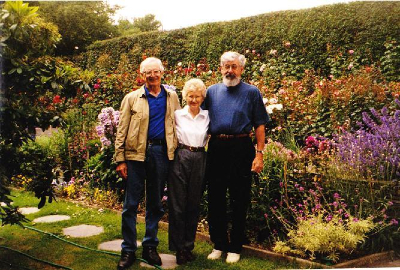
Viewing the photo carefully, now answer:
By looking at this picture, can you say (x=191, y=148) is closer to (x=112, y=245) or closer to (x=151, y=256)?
(x=151, y=256)

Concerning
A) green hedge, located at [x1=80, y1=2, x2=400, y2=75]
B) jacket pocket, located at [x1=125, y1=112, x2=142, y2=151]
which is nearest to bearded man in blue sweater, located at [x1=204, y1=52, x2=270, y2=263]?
jacket pocket, located at [x1=125, y1=112, x2=142, y2=151]

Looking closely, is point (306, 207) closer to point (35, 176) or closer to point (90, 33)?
point (35, 176)

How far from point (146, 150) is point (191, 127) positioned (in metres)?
0.45

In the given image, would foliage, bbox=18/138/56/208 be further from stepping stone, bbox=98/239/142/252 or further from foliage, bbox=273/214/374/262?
foliage, bbox=273/214/374/262

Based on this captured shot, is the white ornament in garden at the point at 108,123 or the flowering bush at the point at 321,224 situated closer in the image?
the flowering bush at the point at 321,224

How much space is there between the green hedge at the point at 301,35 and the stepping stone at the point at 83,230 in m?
5.65

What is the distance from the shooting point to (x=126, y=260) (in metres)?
3.33

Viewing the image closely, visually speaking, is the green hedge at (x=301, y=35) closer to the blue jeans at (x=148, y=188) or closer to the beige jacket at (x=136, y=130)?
the beige jacket at (x=136, y=130)

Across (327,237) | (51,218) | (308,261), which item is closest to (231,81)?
(327,237)

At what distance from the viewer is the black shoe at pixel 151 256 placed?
11.1 feet

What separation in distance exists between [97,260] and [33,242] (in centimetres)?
90

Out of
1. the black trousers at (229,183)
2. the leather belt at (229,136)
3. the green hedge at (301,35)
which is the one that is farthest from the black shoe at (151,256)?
the green hedge at (301,35)

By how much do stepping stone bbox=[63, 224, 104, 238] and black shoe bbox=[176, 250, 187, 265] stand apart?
1240 millimetres

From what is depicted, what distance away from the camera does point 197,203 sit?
3539 millimetres
